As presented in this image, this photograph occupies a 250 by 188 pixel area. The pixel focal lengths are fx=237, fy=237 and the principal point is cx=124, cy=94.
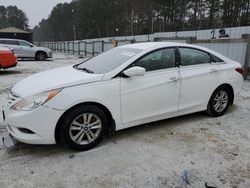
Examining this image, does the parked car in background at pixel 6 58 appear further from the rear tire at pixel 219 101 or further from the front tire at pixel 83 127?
the rear tire at pixel 219 101

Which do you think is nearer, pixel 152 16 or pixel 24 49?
pixel 24 49

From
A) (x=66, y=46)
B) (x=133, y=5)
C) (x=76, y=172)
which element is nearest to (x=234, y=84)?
(x=76, y=172)

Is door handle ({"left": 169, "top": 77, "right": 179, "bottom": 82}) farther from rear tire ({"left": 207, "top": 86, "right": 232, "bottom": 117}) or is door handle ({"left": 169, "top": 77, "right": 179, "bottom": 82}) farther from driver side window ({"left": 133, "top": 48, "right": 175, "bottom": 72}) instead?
rear tire ({"left": 207, "top": 86, "right": 232, "bottom": 117})

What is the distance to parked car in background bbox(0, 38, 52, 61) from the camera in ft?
52.2

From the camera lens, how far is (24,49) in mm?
16188

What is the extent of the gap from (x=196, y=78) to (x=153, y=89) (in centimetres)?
93

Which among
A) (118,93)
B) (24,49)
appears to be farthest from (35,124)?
(24,49)

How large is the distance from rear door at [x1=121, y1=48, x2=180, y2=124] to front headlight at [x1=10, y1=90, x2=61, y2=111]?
3.25 feet

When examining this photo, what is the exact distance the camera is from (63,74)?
365 centimetres

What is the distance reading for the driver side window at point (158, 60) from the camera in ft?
12.1

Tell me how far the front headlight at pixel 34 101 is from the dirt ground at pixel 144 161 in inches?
27.2

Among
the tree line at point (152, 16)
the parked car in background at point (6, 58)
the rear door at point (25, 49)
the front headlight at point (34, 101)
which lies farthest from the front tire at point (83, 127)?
the tree line at point (152, 16)

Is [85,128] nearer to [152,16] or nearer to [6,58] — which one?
[6,58]

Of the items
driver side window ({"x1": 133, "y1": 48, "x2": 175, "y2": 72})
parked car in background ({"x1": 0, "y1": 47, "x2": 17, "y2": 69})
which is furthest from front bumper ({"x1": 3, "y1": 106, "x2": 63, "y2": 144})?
parked car in background ({"x1": 0, "y1": 47, "x2": 17, "y2": 69})
